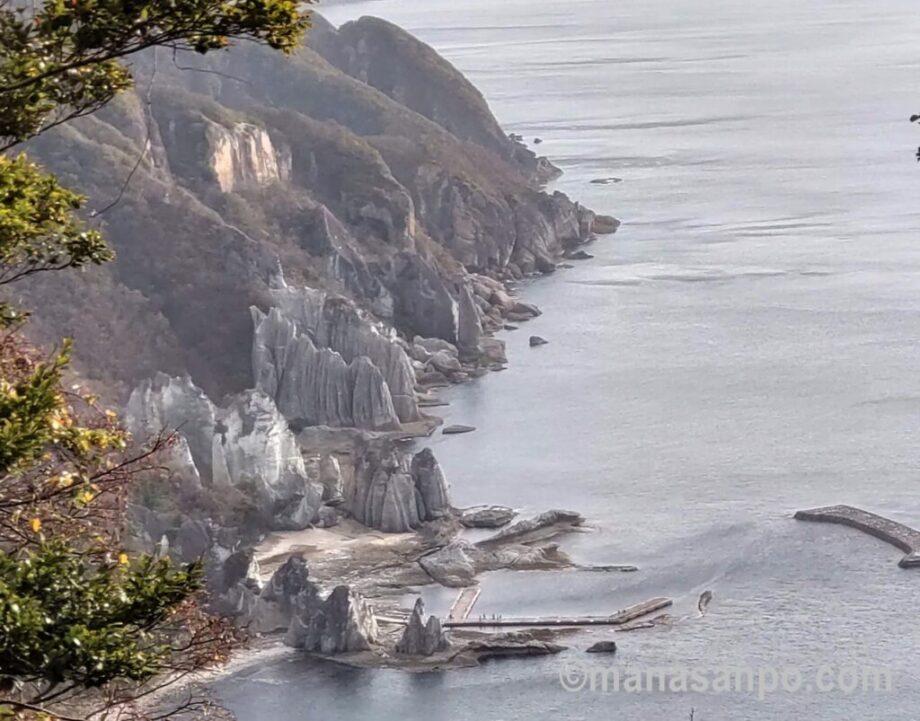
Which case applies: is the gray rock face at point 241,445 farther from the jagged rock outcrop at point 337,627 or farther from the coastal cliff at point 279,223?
the jagged rock outcrop at point 337,627

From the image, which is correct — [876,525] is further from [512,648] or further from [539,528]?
[512,648]

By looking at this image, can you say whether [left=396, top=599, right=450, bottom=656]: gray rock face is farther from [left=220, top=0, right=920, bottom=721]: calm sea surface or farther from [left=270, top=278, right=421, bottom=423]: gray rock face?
[left=270, top=278, right=421, bottom=423]: gray rock face

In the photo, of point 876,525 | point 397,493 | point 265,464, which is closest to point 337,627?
point 397,493

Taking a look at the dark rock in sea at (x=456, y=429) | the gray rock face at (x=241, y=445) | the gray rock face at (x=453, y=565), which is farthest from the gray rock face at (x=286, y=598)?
the dark rock in sea at (x=456, y=429)

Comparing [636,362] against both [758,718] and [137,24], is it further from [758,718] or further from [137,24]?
[137,24]

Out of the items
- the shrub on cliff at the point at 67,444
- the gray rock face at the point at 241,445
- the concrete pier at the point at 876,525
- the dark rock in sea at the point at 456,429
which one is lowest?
the dark rock in sea at the point at 456,429

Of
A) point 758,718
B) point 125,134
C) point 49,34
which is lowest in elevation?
point 758,718

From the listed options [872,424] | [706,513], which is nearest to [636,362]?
[872,424]
